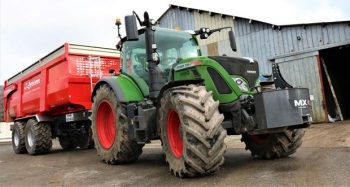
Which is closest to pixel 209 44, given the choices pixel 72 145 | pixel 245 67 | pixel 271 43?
pixel 271 43

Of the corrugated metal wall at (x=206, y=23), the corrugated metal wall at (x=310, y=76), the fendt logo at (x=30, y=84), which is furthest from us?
the corrugated metal wall at (x=206, y=23)

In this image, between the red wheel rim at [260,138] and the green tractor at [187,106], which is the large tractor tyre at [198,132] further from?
the red wheel rim at [260,138]

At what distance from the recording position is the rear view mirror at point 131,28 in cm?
615

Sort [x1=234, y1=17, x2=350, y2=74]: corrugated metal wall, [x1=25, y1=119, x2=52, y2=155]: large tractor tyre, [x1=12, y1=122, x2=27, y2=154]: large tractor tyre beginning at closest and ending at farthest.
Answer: [x1=25, y1=119, x2=52, y2=155]: large tractor tyre
[x1=12, y1=122, x2=27, y2=154]: large tractor tyre
[x1=234, y1=17, x2=350, y2=74]: corrugated metal wall

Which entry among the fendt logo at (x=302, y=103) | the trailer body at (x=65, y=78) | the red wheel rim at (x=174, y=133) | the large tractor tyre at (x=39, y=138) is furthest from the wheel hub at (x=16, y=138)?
the fendt logo at (x=302, y=103)

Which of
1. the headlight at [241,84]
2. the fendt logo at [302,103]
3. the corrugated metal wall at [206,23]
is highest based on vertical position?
the corrugated metal wall at [206,23]

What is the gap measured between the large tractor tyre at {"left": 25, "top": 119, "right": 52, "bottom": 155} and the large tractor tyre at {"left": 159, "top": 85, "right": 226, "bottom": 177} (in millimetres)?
6518

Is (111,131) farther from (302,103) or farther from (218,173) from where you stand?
(302,103)

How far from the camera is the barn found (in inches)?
588

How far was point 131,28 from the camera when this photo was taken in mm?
6172

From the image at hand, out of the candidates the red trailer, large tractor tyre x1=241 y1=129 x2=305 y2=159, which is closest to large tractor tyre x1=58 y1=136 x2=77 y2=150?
the red trailer

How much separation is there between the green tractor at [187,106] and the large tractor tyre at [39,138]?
3.66 meters

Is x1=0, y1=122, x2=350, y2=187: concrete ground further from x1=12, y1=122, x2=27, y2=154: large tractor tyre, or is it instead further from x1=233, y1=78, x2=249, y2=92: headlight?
x1=12, y1=122, x2=27, y2=154: large tractor tyre

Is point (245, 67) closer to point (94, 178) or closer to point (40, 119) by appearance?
point (94, 178)
